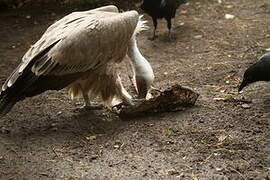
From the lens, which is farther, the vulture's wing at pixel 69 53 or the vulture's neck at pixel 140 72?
the vulture's neck at pixel 140 72

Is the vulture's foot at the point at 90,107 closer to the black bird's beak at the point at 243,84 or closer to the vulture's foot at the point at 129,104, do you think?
the vulture's foot at the point at 129,104

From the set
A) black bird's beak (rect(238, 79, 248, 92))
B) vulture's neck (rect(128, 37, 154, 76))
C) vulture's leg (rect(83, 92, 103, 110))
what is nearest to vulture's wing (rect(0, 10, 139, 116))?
vulture's neck (rect(128, 37, 154, 76))

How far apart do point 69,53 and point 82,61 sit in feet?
0.54

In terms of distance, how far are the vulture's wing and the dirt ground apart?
0.47 meters

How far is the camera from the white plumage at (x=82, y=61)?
4.47 meters

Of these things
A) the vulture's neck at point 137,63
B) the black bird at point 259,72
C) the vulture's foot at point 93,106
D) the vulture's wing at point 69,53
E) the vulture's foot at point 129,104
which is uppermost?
the vulture's wing at point 69,53

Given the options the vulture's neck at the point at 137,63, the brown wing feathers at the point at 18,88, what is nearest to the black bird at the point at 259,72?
the vulture's neck at the point at 137,63

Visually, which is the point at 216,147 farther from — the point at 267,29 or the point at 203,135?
the point at 267,29

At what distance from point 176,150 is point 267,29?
3.94m

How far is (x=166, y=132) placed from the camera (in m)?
4.42

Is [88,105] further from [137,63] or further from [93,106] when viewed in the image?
[137,63]

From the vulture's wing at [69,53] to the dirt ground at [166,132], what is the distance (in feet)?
1.56

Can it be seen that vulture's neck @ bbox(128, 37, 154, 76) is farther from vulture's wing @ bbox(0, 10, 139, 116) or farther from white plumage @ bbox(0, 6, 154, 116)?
vulture's wing @ bbox(0, 10, 139, 116)

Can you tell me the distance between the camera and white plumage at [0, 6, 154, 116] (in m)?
4.47
